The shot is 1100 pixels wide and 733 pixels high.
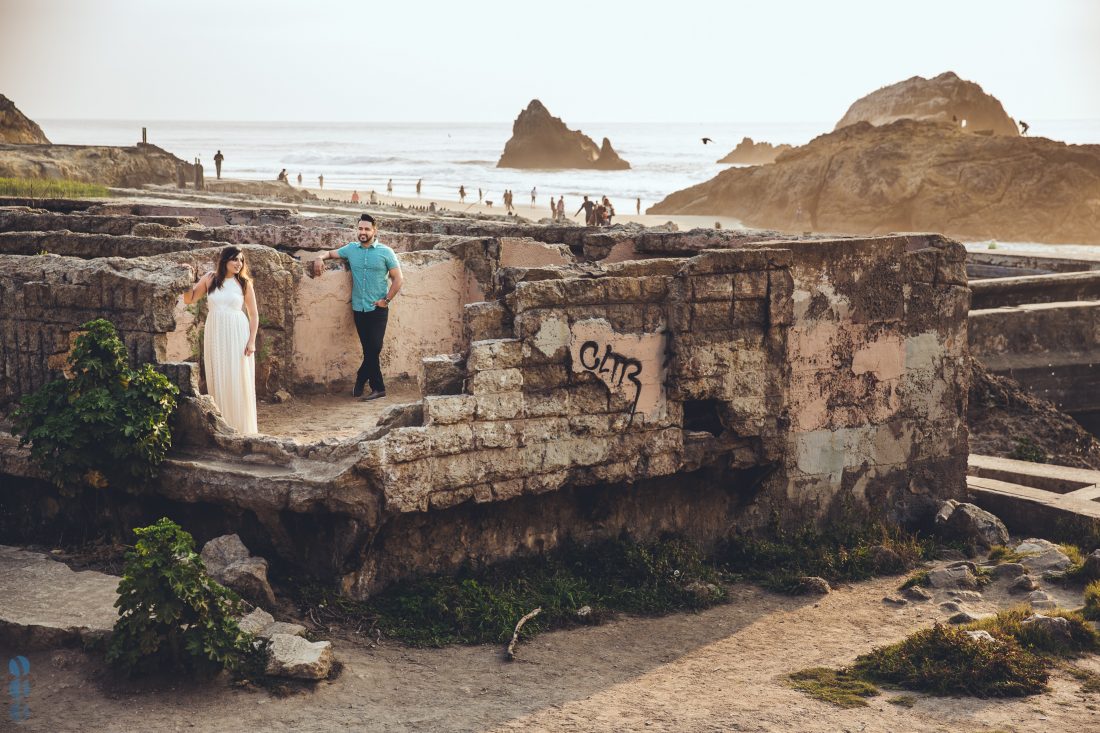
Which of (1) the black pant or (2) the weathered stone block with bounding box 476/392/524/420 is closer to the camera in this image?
(2) the weathered stone block with bounding box 476/392/524/420

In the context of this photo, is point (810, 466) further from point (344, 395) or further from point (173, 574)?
point (173, 574)

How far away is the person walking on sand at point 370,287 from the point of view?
9.59 metres

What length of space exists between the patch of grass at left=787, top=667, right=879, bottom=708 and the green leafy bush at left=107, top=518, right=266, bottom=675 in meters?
2.81

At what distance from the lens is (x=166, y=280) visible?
25.6 feet

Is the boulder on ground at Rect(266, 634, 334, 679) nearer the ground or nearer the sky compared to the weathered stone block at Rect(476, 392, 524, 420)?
nearer the ground

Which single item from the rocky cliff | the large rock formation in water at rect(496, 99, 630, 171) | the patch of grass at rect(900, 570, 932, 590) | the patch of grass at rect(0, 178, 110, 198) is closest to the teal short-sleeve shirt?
the patch of grass at rect(900, 570, 932, 590)

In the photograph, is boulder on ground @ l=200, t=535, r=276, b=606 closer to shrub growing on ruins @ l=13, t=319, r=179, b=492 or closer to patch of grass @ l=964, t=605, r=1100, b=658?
shrub growing on ruins @ l=13, t=319, r=179, b=492

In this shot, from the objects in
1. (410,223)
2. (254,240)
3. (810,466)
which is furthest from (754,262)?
(410,223)

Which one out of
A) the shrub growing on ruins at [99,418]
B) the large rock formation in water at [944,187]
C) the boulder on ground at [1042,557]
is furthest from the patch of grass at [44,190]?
the large rock formation in water at [944,187]

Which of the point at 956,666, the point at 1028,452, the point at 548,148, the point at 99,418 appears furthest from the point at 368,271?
the point at 548,148

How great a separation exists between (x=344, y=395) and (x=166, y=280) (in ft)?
7.92

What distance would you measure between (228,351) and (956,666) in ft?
15.6

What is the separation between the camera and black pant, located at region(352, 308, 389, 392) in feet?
31.7

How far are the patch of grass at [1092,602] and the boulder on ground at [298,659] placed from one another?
4.50m
